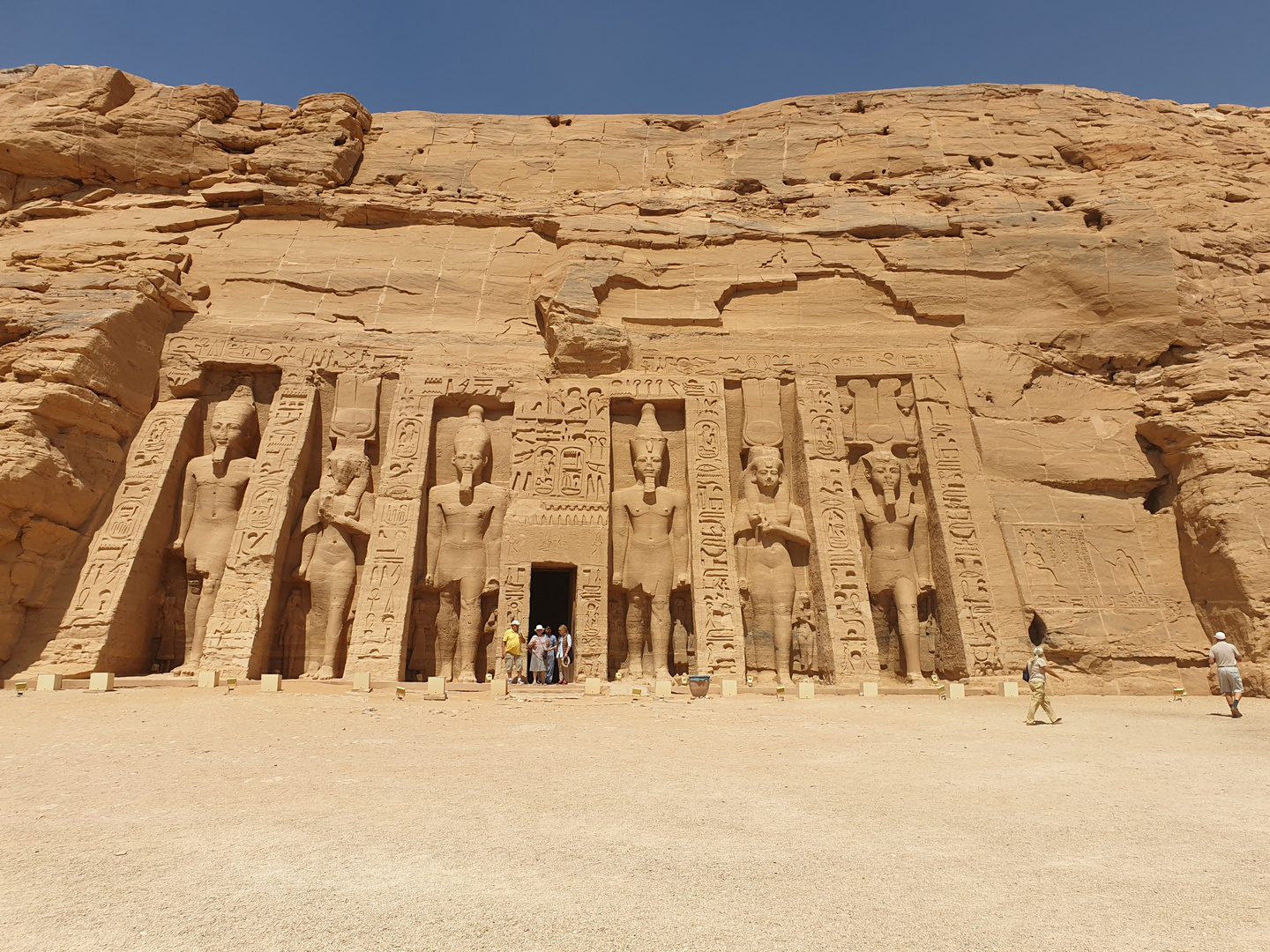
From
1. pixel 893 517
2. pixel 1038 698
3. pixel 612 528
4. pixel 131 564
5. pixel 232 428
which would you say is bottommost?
pixel 1038 698

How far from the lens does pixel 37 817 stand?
4195mm

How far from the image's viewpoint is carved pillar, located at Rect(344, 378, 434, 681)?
36.6 ft

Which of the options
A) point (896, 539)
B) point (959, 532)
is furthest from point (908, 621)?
point (959, 532)

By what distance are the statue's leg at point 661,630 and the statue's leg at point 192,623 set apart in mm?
6219

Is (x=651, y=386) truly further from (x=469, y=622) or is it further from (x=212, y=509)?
(x=212, y=509)

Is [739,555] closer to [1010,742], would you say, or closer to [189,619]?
[1010,742]

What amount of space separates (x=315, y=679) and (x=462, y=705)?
3.66 meters

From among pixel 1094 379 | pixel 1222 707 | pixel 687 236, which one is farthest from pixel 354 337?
pixel 1222 707

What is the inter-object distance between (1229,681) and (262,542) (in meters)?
12.2

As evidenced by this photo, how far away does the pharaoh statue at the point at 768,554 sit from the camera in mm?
11930

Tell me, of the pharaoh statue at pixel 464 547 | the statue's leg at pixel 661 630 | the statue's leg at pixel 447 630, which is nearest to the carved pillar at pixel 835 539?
the statue's leg at pixel 661 630

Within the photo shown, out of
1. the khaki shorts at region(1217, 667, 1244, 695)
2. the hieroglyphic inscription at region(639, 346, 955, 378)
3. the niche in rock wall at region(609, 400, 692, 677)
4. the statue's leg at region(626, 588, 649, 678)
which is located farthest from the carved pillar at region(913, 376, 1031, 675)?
the statue's leg at region(626, 588, 649, 678)

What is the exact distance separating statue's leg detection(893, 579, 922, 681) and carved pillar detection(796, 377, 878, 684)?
20.1 inches

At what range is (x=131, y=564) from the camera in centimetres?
1136
